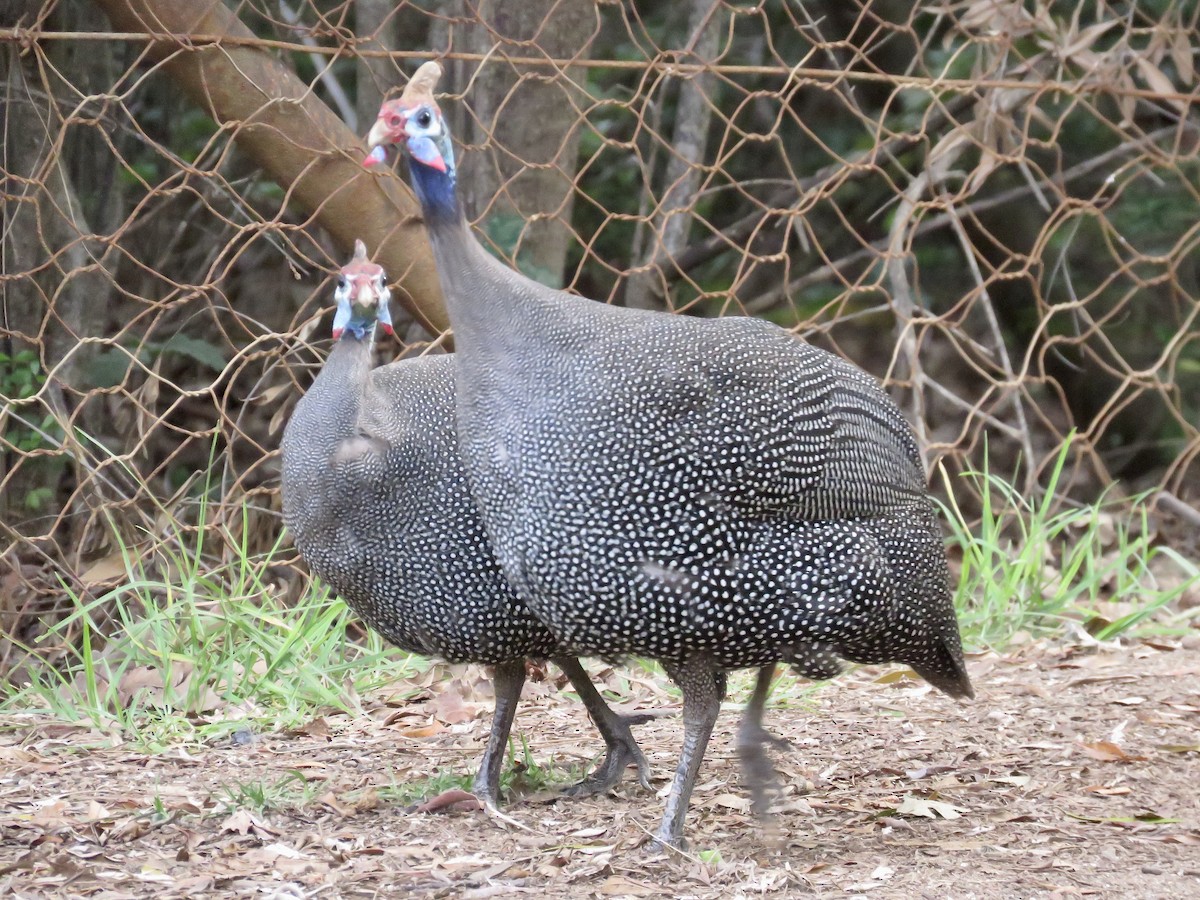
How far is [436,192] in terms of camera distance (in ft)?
9.46

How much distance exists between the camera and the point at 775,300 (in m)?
6.01

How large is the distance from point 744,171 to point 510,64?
274 cm

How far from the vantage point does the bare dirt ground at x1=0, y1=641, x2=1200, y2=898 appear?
271cm

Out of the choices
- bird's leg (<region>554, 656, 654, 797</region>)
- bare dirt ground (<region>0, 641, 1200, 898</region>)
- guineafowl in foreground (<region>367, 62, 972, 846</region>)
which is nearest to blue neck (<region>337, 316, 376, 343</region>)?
guineafowl in foreground (<region>367, 62, 972, 846</region>)

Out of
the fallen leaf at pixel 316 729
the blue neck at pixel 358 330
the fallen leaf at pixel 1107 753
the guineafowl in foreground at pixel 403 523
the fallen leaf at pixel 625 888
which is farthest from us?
the fallen leaf at pixel 316 729

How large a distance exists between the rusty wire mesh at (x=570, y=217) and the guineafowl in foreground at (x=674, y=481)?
4.27ft

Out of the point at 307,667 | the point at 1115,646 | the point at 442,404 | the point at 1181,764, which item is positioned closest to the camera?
the point at 442,404

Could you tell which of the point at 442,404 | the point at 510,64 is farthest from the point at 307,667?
the point at 510,64

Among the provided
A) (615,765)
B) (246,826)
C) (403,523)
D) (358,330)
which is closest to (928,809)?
(615,765)

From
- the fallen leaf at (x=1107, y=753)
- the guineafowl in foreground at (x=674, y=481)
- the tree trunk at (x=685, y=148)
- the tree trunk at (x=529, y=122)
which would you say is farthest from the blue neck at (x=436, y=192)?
the tree trunk at (x=685, y=148)

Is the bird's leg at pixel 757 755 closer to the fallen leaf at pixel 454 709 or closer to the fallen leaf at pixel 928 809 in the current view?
the fallen leaf at pixel 928 809

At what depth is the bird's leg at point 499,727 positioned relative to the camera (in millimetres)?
3238

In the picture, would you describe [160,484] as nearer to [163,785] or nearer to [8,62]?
[8,62]

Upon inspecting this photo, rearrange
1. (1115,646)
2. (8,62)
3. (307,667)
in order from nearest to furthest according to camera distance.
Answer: (307,667) → (8,62) → (1115,646)
